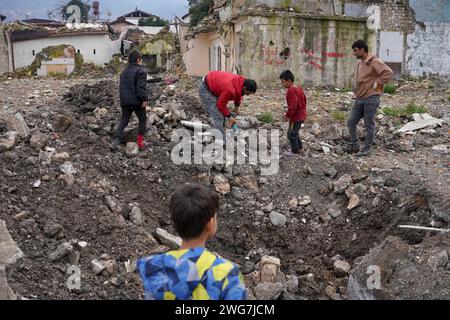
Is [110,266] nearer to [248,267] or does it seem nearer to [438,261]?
[248,267]

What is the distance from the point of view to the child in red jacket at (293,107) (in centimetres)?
633

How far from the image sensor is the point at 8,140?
571 cm

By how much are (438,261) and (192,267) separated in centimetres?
251

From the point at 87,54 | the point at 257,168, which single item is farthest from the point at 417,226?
the point at 87,54

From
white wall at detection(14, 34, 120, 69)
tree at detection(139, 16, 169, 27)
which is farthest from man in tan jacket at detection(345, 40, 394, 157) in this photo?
tree at detection(139, 16, 169, 27)

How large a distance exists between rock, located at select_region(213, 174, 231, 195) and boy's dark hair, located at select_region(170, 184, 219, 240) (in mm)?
3614

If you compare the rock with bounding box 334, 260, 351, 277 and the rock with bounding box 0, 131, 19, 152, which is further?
the rock with bounding box 0, 131, 19, 152

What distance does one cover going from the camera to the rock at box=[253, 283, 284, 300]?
4082mm

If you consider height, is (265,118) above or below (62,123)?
below

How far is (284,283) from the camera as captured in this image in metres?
4.57

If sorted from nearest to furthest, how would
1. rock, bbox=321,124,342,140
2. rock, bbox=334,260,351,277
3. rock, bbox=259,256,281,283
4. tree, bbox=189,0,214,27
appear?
rock, bbox=259,256,281,283 < rock, bbox=334,260,351,277 < rock, bbox=321,124,342,140 < tree, bbox=189,0,214,27

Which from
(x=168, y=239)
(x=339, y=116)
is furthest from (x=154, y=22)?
(x=168, y=239)

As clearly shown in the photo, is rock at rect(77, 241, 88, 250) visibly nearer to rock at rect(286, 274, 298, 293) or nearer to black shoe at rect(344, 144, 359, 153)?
rock at rect(286, 274, 298, 293)
